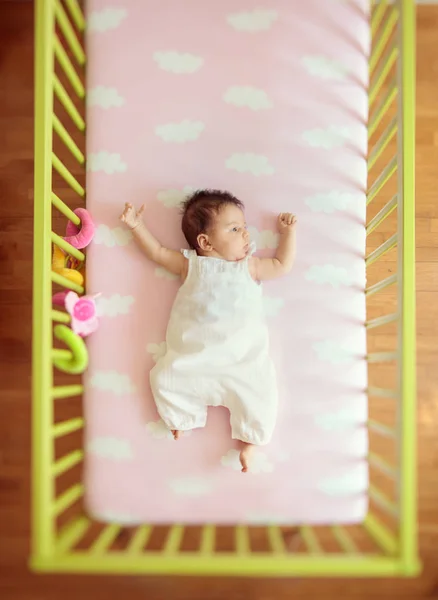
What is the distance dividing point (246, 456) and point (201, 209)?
53 centimetres

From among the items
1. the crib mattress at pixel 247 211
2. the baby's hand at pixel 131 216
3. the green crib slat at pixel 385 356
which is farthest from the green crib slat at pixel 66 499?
the green crib slat at pixel 385 356

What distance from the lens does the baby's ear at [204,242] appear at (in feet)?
3.72

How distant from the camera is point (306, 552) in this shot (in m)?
1.43

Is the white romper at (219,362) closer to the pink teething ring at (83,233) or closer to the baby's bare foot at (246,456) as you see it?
the baby's bare foot at (246,456)

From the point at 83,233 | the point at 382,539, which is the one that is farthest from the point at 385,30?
the point at 382,539

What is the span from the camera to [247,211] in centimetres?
117

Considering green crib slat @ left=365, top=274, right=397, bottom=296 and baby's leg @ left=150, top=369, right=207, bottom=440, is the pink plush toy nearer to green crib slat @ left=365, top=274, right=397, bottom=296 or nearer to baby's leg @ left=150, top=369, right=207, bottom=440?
baby's leg @ left=150, top=369, right=207, bottom=440

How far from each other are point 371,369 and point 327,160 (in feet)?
1.99

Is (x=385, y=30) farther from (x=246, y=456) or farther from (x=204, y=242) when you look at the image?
(x=246, y=456)

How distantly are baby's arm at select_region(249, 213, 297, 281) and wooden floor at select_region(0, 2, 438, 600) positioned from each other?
492 millimetres

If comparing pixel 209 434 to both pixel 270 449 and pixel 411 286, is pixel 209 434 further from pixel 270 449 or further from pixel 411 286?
pixel 411 286

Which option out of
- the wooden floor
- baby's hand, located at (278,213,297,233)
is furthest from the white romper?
the wooden floor

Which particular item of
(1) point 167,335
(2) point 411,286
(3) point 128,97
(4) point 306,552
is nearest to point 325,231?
(2) point 411,286

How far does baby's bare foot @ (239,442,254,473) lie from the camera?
108 cm
